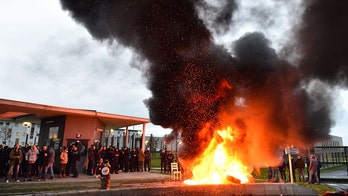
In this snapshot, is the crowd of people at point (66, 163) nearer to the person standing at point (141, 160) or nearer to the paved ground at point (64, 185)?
the person standing at point (141, 160)

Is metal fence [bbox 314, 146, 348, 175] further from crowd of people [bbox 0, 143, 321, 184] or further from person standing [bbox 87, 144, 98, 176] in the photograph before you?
person standing [bbox 87, 144, 98, 176]

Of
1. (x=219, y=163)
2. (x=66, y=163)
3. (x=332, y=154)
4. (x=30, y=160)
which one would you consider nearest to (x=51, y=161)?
(x=30, y=160)

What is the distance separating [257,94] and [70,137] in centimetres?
1173

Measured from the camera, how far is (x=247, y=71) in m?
15.6

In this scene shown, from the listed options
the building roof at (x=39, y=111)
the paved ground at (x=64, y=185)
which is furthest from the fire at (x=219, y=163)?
the building roof at (x=39, y=111)

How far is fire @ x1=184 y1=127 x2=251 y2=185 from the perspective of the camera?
38.0 feet

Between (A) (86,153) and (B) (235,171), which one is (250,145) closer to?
(B) (235,171)

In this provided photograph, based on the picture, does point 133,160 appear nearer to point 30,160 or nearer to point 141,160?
point 141,160

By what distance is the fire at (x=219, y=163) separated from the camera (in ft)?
38.0

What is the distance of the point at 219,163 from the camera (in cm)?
1221

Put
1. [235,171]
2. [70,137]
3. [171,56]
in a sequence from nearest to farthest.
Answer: [235,171] → [171,56] → [70,137]

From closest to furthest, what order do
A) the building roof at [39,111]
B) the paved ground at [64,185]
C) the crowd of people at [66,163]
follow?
1. the paved ground at [64,185]
2. the crowd of people at [66,163]
3. the building roof at [39,111]

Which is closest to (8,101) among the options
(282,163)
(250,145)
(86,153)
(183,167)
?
(86,153)

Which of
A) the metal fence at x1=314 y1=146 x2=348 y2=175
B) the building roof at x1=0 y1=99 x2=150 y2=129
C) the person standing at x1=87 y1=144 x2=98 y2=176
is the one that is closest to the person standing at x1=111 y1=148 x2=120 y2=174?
the person standing at x1=87 y1=144 x2=98 y2=176
